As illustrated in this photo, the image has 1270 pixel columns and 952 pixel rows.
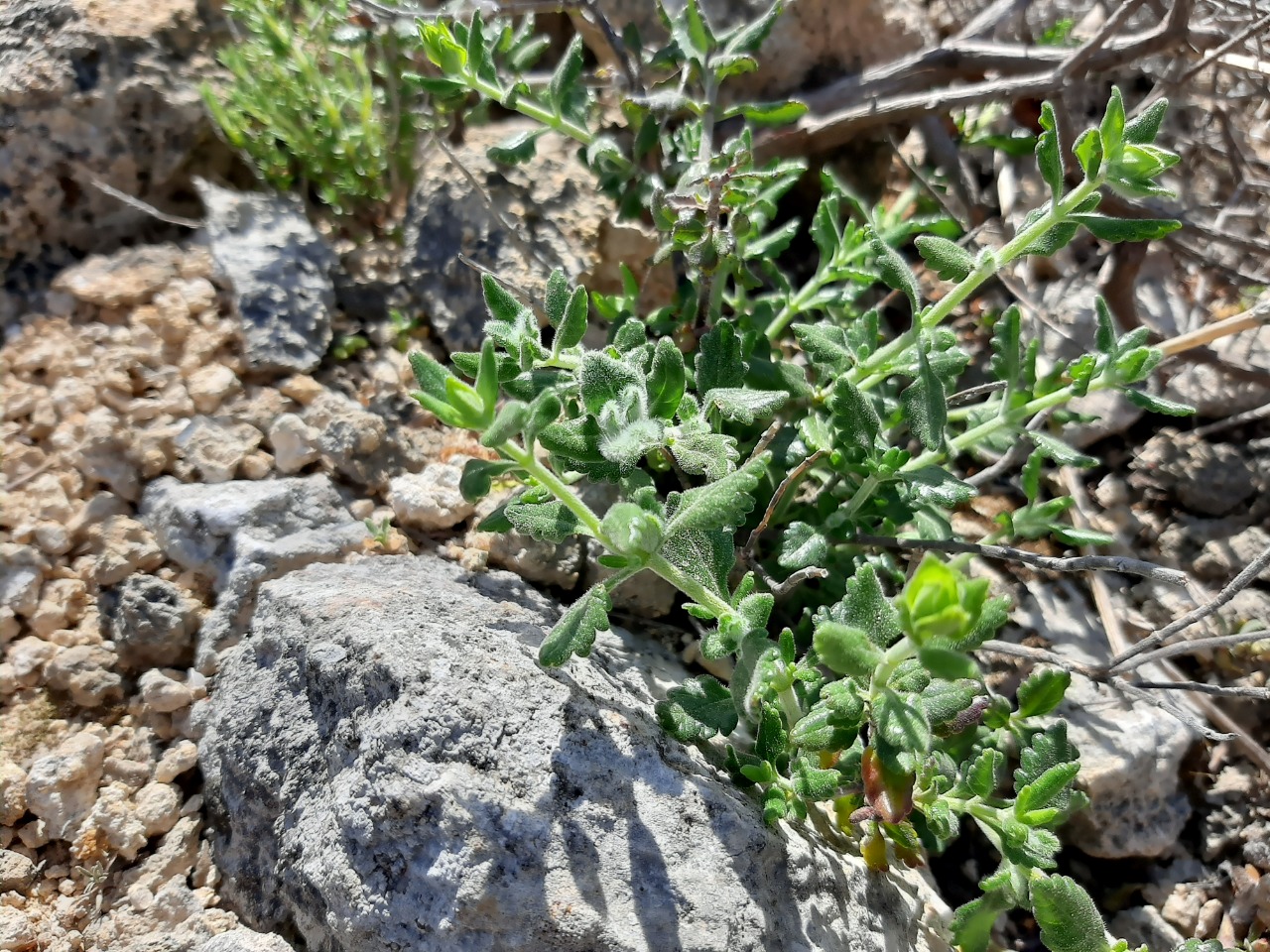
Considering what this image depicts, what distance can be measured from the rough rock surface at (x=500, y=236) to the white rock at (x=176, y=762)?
60.3 inches

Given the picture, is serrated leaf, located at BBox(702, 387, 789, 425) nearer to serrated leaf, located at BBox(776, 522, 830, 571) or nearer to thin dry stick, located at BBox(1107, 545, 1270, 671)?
serrated leaf, located at BBox(776, 522, 830, 571)

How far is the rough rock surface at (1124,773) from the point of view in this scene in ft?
9.51

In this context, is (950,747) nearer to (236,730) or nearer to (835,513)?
(835,513)

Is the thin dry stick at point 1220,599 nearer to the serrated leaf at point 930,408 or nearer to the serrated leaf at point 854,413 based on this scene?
the serrated leaf at point 930,408

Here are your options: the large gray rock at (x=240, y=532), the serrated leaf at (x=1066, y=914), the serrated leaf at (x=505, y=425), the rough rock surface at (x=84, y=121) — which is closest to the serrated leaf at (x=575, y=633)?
the serrated leaf at (x=505, y=425)

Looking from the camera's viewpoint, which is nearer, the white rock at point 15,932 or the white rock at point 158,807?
the white rock at point 15,932

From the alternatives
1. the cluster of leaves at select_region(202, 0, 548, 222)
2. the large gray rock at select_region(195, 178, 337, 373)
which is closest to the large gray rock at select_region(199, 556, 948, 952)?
the large gray rock at select_region(195, 178, 337, 373)

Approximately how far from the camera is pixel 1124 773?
2895 millimetres

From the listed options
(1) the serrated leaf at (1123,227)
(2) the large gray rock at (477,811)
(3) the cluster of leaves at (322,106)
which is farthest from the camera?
(3) the cluster of leaves at (322,106)

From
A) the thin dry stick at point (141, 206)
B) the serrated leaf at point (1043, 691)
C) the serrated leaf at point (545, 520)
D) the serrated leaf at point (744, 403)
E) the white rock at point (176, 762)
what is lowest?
the white rock at point (176, 762)

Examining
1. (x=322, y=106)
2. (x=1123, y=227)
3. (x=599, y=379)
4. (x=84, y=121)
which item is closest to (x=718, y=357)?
(x=599, y=379)

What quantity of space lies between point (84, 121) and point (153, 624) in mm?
1969

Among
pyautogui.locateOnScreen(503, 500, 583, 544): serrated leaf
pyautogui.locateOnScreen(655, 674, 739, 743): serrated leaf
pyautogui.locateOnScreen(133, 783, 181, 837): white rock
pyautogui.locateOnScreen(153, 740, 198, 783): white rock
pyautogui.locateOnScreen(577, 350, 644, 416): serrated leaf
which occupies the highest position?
pyautogui.locateOnScreen(577, 350, 644, 416): serrated leaf

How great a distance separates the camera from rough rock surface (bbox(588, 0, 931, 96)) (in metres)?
3.97
